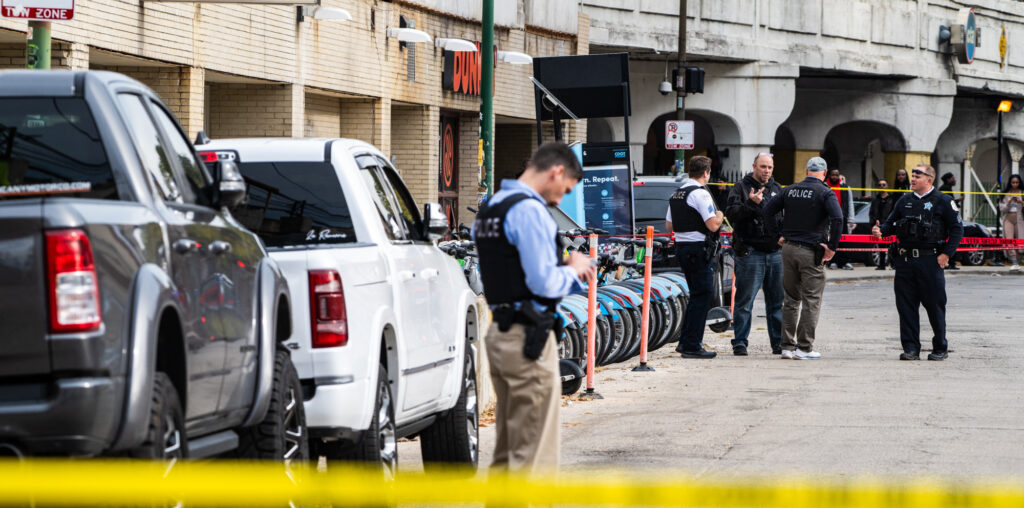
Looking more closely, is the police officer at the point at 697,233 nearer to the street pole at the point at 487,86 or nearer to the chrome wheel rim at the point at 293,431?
the street pole at the point at 487,86

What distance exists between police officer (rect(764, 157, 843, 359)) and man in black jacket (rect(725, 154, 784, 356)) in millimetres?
143

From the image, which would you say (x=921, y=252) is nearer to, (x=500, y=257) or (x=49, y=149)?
(x=500, y=257)

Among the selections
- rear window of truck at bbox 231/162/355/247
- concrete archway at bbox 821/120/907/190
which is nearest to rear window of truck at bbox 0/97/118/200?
rear window of truck at bbox 231/162/355/247

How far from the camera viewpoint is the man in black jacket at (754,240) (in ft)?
53.7

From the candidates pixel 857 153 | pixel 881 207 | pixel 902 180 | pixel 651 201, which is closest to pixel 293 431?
pixel 651 201

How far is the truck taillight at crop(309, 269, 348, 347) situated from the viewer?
24.5ft

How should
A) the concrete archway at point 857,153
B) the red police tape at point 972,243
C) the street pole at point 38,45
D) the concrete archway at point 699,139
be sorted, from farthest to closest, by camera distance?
the concrete archway at point 857,153 → the concrete archway at point 699,139 → the red police tape at point 972,243 → the street pole at point 38,45

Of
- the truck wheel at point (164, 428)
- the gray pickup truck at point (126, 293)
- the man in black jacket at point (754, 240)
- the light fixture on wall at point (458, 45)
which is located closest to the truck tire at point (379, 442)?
the gray pickup truck at point (126, 293)

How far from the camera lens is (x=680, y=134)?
3222 centimetres

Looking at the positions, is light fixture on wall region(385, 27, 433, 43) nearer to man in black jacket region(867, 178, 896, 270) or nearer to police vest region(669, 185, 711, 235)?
police vest region(669, 185, 711, 235)

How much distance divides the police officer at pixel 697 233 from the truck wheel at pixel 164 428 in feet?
35.8

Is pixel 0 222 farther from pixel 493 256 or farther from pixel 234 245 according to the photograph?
pixel 493 256

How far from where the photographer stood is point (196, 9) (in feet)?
63.7

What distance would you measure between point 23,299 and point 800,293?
12.1 meters
